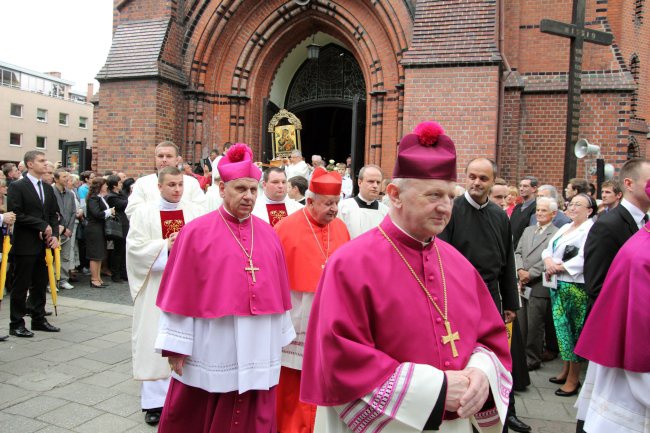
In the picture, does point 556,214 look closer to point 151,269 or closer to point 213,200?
point 213,200

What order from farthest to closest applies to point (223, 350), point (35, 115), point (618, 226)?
point (35, 115), point (618, 226), point (223, 350)

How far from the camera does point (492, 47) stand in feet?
31.6

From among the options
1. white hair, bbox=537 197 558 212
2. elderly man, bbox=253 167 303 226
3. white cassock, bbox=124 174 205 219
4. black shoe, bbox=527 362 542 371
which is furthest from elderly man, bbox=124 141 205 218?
black shoe, bbox=527 362 542 371

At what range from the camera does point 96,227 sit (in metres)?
9.70

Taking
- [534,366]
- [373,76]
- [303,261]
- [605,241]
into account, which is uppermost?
[373,76]

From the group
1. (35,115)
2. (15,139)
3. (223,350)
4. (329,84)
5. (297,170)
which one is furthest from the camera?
(35,115)

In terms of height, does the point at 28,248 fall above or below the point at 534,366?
above

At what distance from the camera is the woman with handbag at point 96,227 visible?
9578 mm

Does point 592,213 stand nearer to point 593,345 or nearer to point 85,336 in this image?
point 593,345

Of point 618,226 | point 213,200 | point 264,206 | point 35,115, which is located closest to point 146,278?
point 264,206

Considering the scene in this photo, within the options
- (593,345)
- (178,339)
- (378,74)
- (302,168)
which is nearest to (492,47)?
(378,74)

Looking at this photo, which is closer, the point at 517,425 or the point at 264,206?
the point at 517,425

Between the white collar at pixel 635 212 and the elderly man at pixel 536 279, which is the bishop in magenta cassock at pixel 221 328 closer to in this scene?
the white collar at pixel 635 212

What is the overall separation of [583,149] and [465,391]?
29.7ft
